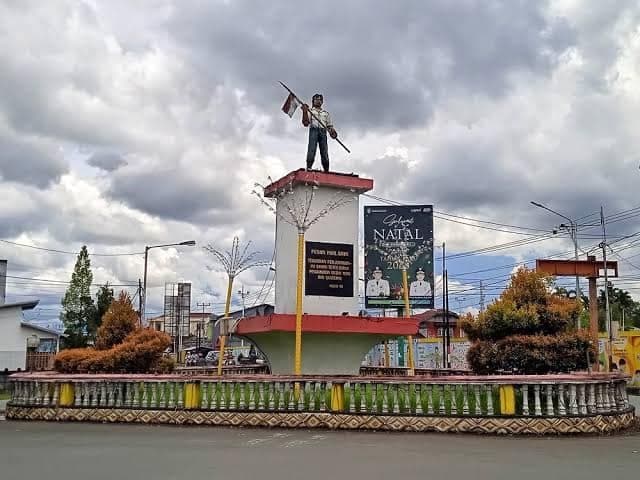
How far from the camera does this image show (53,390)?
44.4ft

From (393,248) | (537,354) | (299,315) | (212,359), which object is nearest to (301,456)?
(299,315)

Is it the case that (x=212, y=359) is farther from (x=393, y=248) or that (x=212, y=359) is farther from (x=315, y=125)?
(x=315, y=125)

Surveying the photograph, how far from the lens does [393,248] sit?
3089 cm

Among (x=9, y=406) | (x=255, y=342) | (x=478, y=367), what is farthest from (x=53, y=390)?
(x=478, y=367)

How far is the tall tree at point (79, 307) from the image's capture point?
3700cm

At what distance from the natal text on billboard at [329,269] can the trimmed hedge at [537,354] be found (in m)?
3.85

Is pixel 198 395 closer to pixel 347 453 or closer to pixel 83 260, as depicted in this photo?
pixel 347 453

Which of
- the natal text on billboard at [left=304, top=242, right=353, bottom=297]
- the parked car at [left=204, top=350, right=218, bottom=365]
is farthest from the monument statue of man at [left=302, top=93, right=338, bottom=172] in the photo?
the parked car at [left=204, top=350, right=218, bottom=365]

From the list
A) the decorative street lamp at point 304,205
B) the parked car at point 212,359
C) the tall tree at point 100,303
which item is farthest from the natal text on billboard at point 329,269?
the parked car at point 212,359

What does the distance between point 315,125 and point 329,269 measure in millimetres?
3442

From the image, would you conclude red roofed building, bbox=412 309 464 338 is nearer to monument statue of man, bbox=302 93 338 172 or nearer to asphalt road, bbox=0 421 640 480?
monument statue of man, bbox=302 93 338 172

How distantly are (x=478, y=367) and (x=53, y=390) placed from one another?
8268 mm

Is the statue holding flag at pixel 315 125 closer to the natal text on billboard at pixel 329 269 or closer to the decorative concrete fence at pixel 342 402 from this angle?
the natal text on billboard at pixel 329 269

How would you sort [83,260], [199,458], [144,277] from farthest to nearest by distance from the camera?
[83,260]
[144,277]
[199,458]
